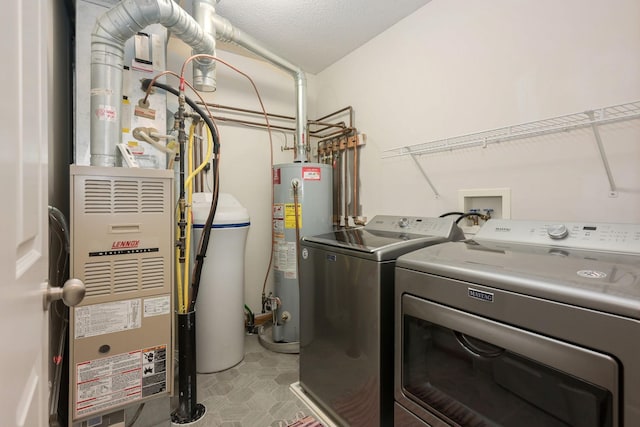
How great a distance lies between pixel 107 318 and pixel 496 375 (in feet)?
5.03

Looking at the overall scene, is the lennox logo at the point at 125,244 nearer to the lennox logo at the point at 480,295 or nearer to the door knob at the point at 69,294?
the door knob at the point at 69,294

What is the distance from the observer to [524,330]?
0.84 metres

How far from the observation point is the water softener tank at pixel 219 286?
200 cm

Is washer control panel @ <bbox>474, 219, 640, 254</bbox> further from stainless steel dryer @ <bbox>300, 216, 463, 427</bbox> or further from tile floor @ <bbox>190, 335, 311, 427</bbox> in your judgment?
tile floor @ <bbox>190, 335, 311, 427</bbox>

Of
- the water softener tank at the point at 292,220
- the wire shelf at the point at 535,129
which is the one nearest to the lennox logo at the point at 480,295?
the wire shelf at the point at 535,129

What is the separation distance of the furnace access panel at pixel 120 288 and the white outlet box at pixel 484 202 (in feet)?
5.35

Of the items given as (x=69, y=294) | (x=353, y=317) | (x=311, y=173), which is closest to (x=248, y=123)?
(x=311, y=173)

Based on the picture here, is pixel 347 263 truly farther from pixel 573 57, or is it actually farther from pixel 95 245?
pixel 573 57

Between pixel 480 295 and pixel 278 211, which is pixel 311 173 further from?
pixel 480 295

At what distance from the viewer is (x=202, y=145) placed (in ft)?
8.13

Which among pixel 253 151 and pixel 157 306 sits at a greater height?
pixel 253 151

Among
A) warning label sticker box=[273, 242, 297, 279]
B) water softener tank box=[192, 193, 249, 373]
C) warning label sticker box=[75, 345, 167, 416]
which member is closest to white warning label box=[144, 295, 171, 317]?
warning label sticker box=[75, 345, 167, 416]

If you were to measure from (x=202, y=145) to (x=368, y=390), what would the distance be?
2.13m

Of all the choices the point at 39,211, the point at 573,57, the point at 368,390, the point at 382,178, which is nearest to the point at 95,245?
the point at 39,211
